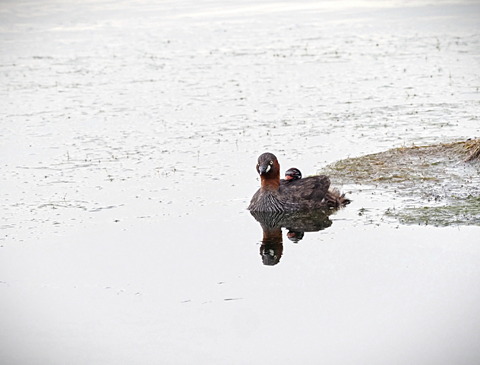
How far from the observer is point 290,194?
15.2 meters

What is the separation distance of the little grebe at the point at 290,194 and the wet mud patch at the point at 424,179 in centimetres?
107

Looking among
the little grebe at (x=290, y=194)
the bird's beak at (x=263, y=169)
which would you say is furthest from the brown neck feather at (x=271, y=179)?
the bird's beak at (x=263, y=169)

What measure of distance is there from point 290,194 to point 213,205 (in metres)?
1.39

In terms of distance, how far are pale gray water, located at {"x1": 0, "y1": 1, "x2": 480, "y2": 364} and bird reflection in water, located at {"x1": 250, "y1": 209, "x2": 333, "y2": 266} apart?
0.20 metres

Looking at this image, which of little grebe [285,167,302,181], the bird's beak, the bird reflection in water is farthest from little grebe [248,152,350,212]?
little grebe [285,167,302,181]

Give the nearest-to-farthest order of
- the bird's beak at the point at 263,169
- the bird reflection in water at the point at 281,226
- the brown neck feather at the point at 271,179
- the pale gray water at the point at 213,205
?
1. the pale gray water at the point at 213,205
2. the bird reflection in water at the point at 281,226
3. the bird's beak at the point at 263,169
4. the brown neck feather at the point at 271,179

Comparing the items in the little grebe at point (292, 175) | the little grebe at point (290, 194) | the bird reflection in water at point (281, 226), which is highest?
the little grebe at point (292, 175)

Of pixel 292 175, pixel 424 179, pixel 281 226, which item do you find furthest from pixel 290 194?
pixel 424 179

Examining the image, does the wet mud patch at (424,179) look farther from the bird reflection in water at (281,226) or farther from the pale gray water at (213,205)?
the bird reflection in water at (281,226)

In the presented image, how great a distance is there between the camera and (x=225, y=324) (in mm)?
10000

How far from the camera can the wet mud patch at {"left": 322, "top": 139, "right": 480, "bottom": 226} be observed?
13820 millimetres

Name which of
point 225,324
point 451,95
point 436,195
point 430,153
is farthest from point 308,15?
point 225,324

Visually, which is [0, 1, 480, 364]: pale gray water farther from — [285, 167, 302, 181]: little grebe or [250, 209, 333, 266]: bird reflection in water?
[285, 167, 302, 181]: little grebe

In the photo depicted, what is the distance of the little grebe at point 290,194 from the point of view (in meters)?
14.9
